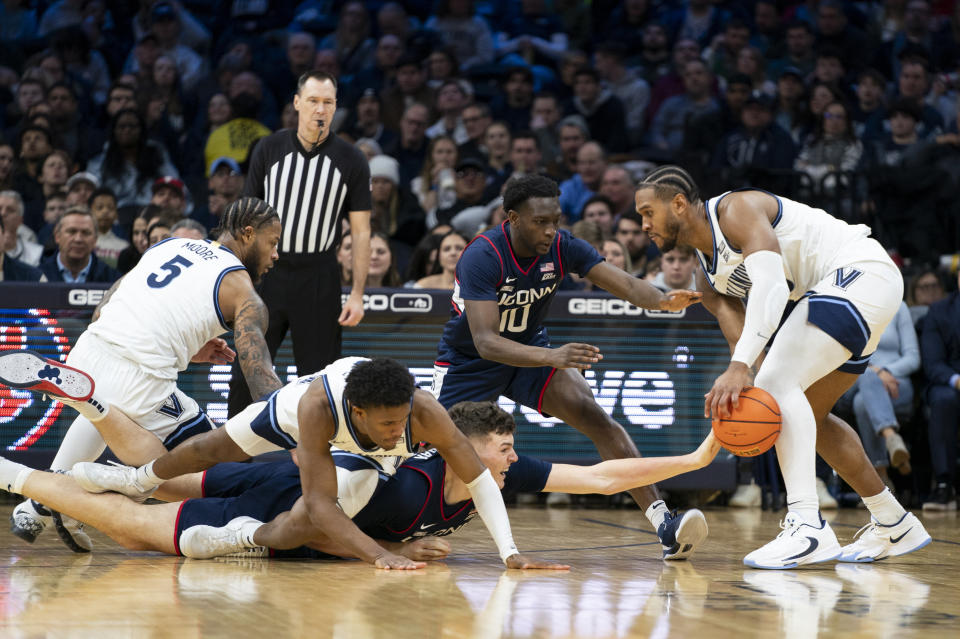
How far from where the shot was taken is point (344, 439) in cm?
445

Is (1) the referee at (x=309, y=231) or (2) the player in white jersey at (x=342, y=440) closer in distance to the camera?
(2) the player in white jersey at (x=342, y=440)

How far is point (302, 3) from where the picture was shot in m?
13.6

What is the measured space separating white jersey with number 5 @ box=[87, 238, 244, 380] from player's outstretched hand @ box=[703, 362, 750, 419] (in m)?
2.14

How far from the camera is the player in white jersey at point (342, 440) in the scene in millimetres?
4238

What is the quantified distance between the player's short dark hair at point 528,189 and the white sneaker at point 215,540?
1.79 meters

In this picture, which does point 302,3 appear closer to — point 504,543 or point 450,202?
point 450,202

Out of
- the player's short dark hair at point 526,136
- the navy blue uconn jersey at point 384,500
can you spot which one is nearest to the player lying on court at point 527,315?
the navy blue uconn jersey at point 384,500

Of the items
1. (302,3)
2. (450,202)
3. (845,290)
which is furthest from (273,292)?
(302,3)

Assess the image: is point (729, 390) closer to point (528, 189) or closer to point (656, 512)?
point (656, 512)

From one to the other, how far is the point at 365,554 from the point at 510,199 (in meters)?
1.79

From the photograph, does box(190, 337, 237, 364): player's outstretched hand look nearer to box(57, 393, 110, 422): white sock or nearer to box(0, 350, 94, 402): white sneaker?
box(57, 393, 110, 422): white sock

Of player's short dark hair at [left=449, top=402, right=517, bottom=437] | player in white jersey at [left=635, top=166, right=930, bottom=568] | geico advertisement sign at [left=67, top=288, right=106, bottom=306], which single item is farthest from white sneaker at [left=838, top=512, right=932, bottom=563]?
geico advertisement sign at [left=67, top=288, right=106, bottom=306]

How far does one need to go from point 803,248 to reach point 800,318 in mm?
335

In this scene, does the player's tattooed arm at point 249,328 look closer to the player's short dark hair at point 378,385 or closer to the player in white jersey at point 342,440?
the player in white jersey at point 342,440
